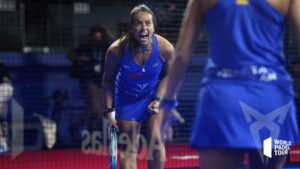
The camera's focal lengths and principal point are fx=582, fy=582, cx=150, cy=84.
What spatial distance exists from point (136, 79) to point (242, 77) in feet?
7.23

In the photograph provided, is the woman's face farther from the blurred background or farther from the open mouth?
→ the blurred background

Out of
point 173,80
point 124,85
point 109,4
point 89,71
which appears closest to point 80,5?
point 109,4

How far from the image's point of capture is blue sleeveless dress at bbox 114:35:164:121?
154 inches

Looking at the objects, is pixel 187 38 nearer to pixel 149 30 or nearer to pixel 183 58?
pixel 183 58

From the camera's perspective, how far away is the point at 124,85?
13.0 ft

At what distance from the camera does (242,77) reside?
5.75 ft

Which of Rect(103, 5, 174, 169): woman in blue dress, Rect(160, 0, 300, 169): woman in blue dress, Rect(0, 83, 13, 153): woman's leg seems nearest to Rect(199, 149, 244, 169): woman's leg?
Rect(160, 0, 300, 169): woman in blue dress

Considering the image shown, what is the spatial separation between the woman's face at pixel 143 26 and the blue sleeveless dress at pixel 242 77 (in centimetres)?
203

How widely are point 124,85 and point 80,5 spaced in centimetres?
377

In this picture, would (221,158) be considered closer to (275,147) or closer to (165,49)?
(275,147)

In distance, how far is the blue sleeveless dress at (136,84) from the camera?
154 inches

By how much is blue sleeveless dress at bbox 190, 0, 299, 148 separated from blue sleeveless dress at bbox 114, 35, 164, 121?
6.94 feet

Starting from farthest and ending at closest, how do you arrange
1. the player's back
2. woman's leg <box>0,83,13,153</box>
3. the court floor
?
woman's leg <box>0,83,13,153</box> < the court floor < the player's back

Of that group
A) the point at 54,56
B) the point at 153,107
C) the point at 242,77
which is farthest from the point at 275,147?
the point at 54,56
